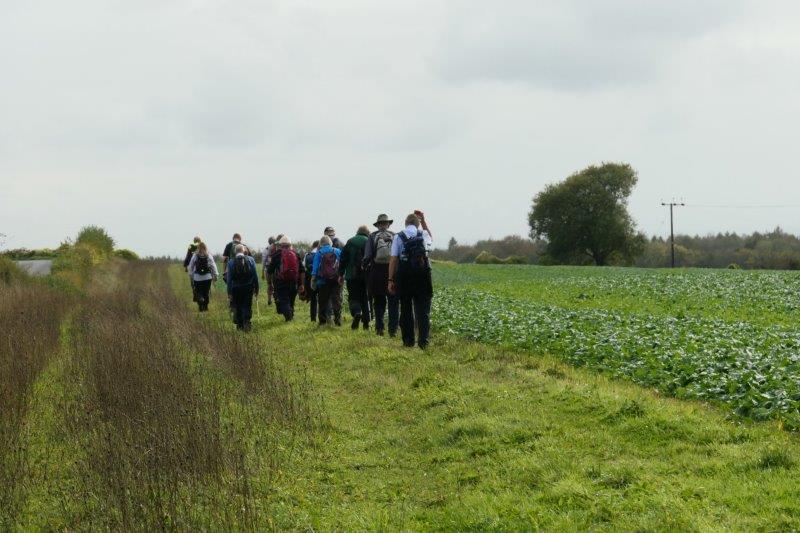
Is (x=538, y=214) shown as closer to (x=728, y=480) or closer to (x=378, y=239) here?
(x=378, y=239)

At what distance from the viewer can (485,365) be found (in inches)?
509

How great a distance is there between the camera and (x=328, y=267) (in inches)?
712

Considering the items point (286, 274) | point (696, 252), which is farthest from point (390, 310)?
point (696, 252)

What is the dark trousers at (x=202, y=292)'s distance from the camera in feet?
72.9

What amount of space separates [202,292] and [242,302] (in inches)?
199

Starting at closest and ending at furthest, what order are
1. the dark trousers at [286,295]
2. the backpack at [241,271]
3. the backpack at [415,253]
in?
the backpack at [415,253] → the backpack at [241,271] → the dark trousers at [286,295]

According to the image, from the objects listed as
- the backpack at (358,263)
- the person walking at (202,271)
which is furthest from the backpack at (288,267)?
the person walking at (202,271)

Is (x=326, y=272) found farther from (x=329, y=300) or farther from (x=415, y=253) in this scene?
(x=415, y=253)

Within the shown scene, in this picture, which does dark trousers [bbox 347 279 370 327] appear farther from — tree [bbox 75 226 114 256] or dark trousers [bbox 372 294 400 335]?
tree [bbox 75 226 114 256]

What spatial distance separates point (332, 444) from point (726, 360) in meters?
6.32

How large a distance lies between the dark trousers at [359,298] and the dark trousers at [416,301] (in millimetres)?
2743

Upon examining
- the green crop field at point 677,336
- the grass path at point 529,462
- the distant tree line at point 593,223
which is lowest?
the grass path at point 529,462

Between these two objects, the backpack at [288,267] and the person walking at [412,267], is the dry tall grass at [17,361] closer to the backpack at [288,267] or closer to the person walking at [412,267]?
the backpack at [288,267]

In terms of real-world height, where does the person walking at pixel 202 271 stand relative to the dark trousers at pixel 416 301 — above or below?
above
